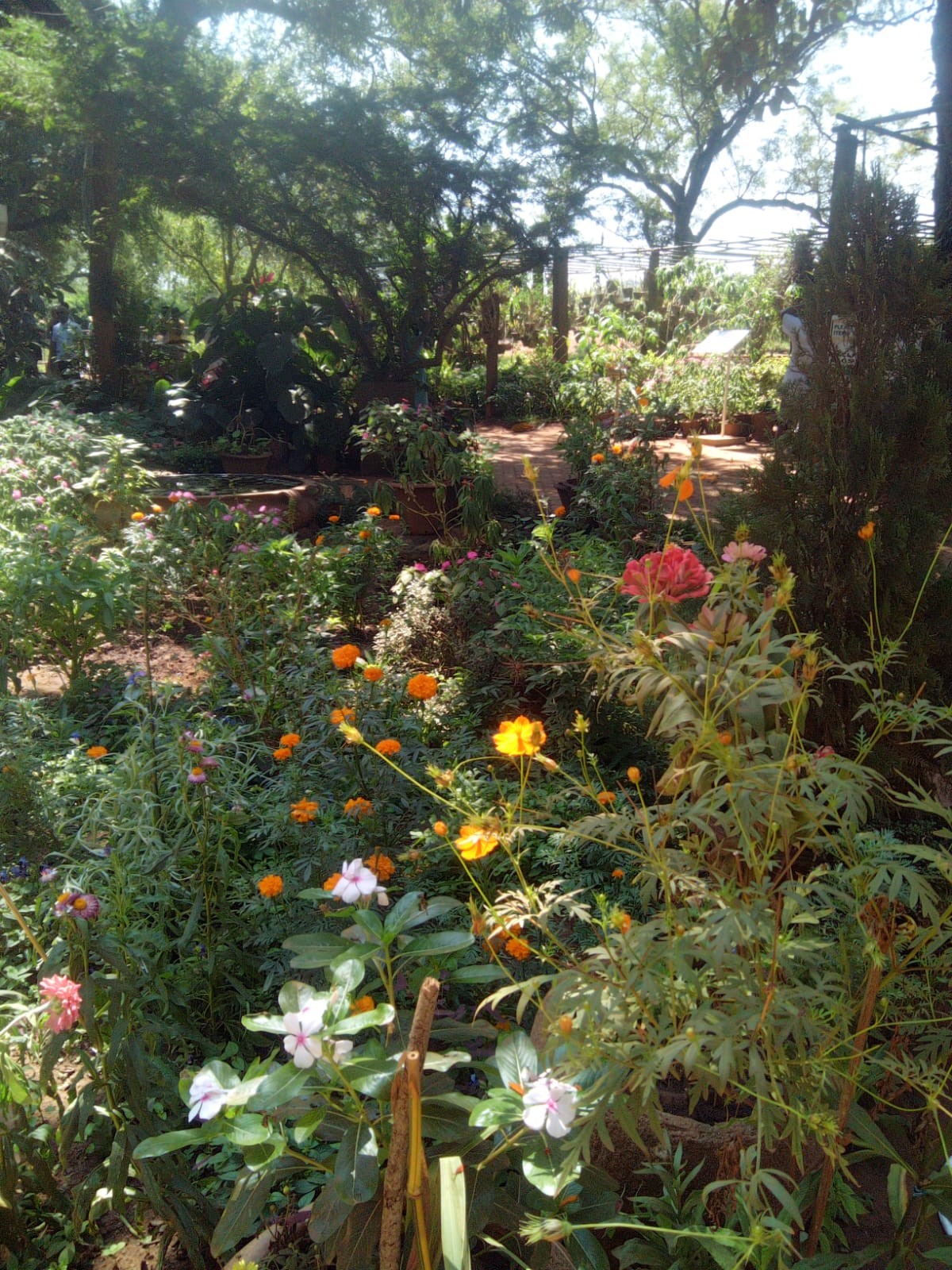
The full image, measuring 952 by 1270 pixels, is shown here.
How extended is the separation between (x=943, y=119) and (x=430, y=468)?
4.04 meters

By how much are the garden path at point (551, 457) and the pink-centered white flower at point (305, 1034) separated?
5.17m

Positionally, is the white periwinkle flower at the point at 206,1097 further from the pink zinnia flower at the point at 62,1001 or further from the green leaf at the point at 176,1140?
the pink zinnia flower at the point at 62,1001

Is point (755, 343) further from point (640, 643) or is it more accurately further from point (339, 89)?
point (640, 643)

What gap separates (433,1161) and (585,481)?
439cm

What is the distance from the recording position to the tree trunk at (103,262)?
31.0 ft

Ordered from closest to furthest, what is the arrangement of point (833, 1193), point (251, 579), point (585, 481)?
point (833, 1193) < point (251, 579) < point (585, 481)

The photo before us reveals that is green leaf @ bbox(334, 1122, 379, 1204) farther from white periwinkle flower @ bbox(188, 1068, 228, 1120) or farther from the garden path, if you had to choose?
the garden path

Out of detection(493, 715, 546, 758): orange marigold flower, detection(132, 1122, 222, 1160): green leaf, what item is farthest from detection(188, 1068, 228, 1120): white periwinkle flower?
detection(493, 715, 546, 758): orange marigold flower

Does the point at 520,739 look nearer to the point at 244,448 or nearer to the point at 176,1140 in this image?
the point at 176,1140

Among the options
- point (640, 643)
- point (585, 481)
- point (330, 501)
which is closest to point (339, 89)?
point (330, 501)

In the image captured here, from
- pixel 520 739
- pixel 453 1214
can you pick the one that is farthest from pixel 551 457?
pixel 453 1214

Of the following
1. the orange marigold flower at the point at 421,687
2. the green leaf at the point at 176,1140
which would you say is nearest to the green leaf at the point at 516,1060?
the green leaf at the point at 176,1140

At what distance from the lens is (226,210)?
8.66 m

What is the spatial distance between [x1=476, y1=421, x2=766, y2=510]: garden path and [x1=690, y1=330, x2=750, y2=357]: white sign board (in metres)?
1.63
